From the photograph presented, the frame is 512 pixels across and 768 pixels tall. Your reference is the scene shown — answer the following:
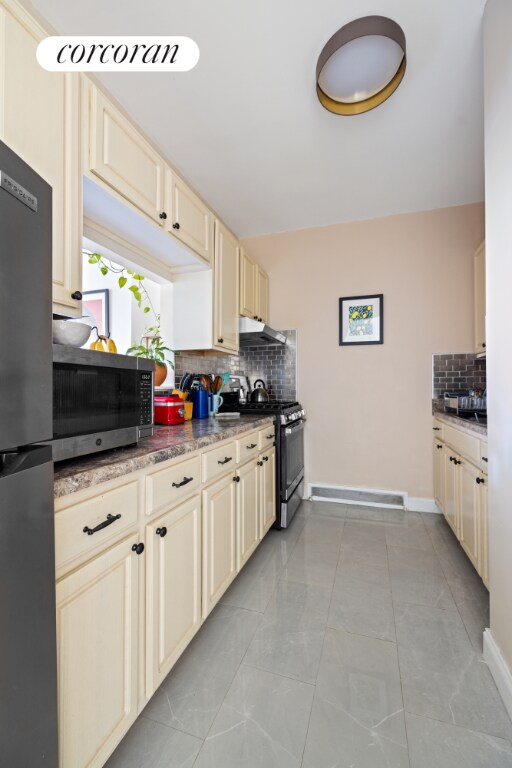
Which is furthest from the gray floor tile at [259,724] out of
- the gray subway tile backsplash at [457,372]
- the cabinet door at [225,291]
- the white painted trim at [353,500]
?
the gray subway tile backsplash at [457,372]

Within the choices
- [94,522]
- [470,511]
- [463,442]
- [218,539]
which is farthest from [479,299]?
[94,522]

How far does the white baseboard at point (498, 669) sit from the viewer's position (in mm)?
1154

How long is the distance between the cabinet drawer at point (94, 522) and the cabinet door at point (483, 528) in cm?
167

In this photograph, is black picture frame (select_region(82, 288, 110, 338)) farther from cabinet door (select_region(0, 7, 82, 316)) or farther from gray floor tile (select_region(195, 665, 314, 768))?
gray floor tile (select_region(195, 665, 314, 768))

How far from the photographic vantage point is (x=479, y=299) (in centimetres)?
271

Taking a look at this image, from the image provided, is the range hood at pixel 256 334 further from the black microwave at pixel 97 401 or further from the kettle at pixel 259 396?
the black microwave at pixel 97 401

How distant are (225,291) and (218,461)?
4.73 feet

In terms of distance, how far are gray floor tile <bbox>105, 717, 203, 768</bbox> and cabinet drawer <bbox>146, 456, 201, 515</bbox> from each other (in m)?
0.69

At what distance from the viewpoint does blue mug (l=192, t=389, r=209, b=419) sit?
93.3 inches

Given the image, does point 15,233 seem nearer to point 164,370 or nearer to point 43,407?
point 43,407

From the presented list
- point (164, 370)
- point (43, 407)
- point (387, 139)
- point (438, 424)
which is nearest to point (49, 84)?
point (43, 407)

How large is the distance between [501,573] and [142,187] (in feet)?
7.44

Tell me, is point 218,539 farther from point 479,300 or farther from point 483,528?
point 479,300

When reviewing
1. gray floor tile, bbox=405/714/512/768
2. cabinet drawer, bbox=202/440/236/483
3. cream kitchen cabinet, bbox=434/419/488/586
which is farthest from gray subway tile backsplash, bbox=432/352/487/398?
gray floor tile, bbox=405/714/512/768
